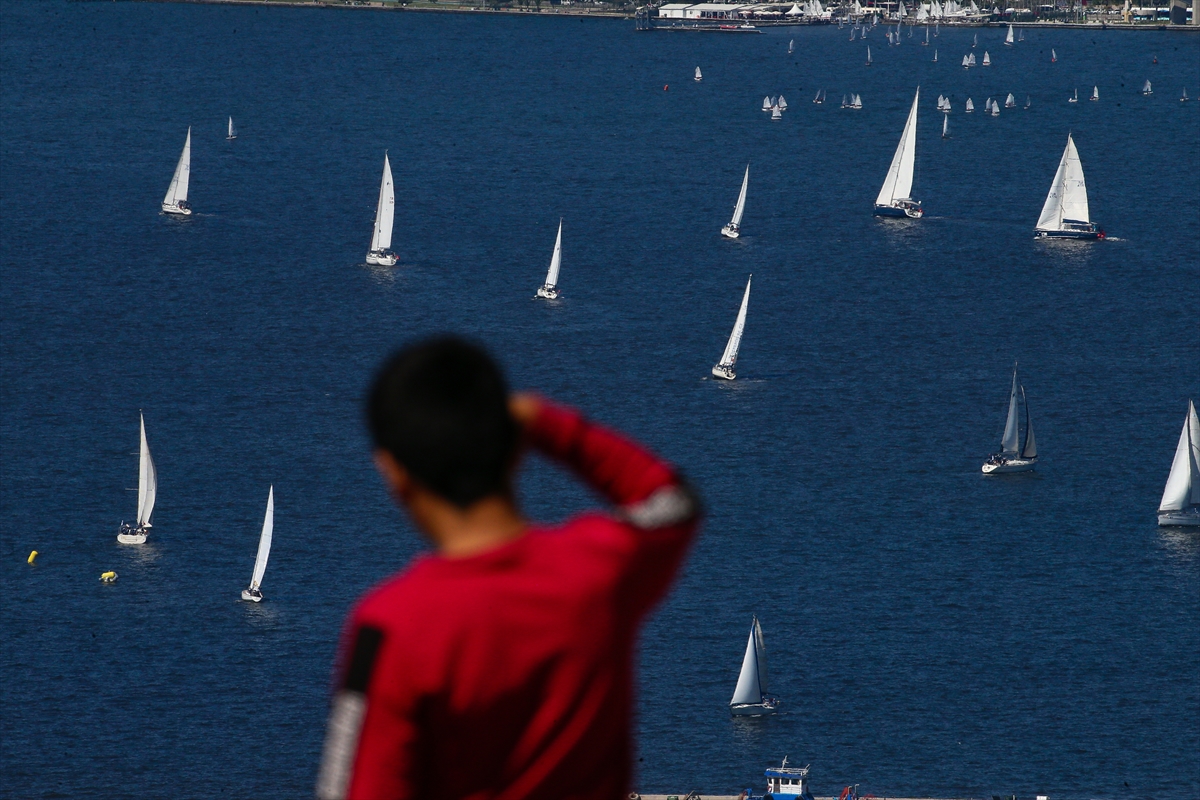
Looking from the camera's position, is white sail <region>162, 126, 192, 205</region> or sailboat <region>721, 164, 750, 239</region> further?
white sail <region>162, 126, 192, 205</region>

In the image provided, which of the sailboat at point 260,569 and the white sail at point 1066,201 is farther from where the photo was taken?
the white sail at point 1066,201

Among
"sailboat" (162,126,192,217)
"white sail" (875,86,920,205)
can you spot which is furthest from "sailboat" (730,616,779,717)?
"sailboat" (162,126,192,217)

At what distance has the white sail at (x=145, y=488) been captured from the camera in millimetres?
93750

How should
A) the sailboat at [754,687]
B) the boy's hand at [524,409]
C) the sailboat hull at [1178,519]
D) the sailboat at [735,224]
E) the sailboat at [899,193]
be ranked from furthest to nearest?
the sailboat at [899,193], the sailboat at [735,224], the sailboat hull at [1178,519], the sailboat at [754,687], the boy's hand at [524,409]

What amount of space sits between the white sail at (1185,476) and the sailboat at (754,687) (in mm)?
35189

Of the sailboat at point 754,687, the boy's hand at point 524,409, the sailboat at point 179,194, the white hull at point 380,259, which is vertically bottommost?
the sailboat at point 754,687

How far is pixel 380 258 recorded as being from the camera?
162 m

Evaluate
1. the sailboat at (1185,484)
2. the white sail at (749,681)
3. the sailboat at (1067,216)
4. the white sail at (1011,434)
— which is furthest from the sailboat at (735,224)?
the white sail at (749,681)

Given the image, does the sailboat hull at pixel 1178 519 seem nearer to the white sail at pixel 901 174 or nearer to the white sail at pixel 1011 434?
the white sail at pixel 1011 434

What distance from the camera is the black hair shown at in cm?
496

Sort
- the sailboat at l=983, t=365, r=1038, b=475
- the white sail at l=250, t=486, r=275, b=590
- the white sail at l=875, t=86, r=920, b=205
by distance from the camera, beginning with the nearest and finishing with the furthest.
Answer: the white sail at l=250, t=486, r=275, b=590
the sailboat at l=983, t=365, r=1038, b=475
the white sail at l=875, t=86, r=920, b=205

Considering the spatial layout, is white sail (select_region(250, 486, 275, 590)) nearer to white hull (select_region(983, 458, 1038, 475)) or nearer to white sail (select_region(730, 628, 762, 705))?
white sail (select_region(730, 628, 762, 705))

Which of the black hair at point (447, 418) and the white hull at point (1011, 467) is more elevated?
the black hair at point (447, 418)

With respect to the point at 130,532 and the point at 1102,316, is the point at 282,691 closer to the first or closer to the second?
the point at 130,532
